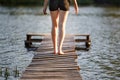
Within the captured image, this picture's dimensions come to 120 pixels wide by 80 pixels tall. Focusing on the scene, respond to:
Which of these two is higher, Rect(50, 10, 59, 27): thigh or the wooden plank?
Rect(50, 10, 59, 27): thigh

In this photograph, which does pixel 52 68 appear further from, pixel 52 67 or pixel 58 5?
pixel 58 5

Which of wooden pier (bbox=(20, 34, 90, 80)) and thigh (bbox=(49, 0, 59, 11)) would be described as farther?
thigh (bbox=(49, 0, 59, 11))

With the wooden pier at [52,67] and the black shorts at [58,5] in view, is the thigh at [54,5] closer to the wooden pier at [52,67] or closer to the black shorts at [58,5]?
the black shorts at [58,5]

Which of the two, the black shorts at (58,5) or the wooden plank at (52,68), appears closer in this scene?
the wooden plank at (52,68)

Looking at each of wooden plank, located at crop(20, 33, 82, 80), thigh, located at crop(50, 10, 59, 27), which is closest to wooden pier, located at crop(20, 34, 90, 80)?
wooden plank, located at crop(20, 33, 82, 80)

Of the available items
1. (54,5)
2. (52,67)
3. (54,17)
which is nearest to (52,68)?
(52,67)

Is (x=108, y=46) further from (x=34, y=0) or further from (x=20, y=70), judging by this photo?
(x=34, y=0)

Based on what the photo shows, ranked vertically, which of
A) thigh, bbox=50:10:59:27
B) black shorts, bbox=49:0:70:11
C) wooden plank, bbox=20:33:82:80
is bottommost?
wooden plank, bbox=20:33:82:80

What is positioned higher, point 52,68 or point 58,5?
point 58,5

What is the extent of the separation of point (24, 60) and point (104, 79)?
4189mm

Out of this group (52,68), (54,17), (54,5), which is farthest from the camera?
(54,17)

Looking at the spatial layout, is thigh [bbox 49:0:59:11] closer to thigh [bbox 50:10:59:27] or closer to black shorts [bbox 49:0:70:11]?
black shorts [bbox 49:0:70:11]

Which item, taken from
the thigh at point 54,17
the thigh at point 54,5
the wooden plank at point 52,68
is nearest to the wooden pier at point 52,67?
the wooden plank at point 52,68

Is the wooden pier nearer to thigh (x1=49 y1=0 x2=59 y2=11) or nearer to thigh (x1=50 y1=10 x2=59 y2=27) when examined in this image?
thigh (x1=50 y1=10 x2=59 y2=27)
